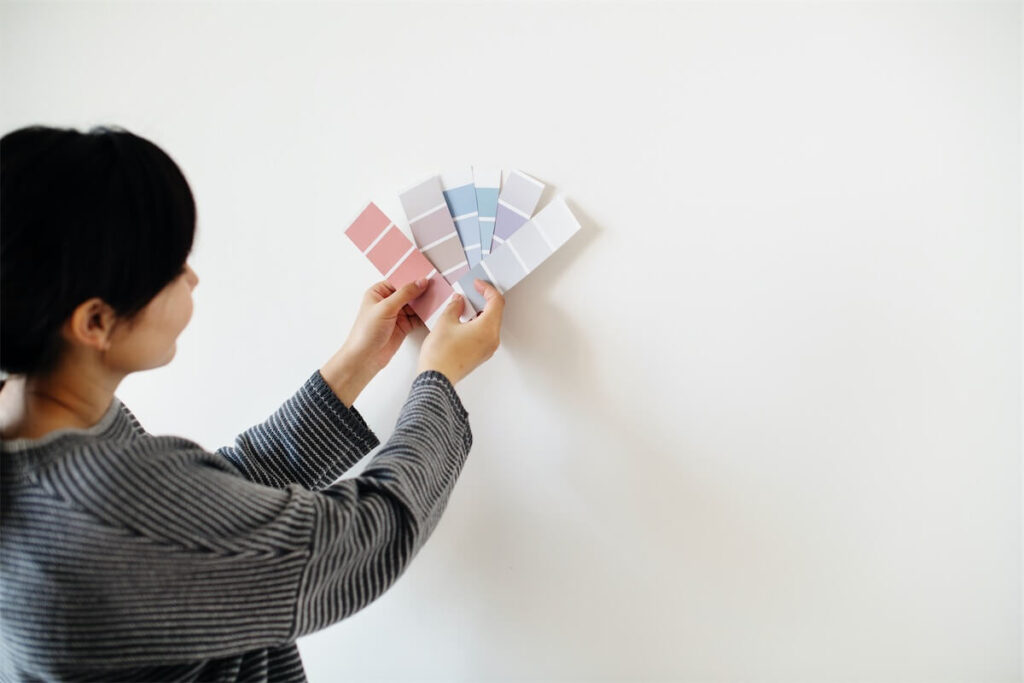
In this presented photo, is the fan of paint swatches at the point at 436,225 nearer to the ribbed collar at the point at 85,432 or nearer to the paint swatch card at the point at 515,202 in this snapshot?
the paint swatch card at the point at 515,202

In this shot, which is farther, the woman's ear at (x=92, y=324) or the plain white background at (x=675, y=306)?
the plain white background at (x=675, y=306)

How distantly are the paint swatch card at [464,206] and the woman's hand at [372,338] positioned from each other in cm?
7

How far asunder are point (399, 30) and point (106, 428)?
1.76 ft

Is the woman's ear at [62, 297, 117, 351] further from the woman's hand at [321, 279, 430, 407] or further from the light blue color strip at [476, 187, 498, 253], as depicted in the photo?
the light blue color strip at [476, 187, 498, 253]

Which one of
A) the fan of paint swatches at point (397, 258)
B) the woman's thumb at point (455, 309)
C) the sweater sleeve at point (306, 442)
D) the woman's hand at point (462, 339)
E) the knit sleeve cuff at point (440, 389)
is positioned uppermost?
the fan of paint swatches at point (397, 258)

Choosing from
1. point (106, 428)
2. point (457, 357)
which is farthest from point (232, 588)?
point (457, 357)

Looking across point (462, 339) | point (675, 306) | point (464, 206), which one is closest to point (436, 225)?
point (464, 206)

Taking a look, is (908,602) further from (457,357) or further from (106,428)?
(106,428)

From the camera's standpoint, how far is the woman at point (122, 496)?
53cm

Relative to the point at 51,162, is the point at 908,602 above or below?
below

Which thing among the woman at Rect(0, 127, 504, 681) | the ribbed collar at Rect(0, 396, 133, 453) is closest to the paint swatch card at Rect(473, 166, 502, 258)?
the woman at Rect(0, 127, 504, 681)

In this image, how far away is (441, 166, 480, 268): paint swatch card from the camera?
0.78 meters

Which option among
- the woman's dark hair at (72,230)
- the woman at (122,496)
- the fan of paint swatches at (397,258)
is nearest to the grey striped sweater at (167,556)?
the woman at (122,496)

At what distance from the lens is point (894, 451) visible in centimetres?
69
